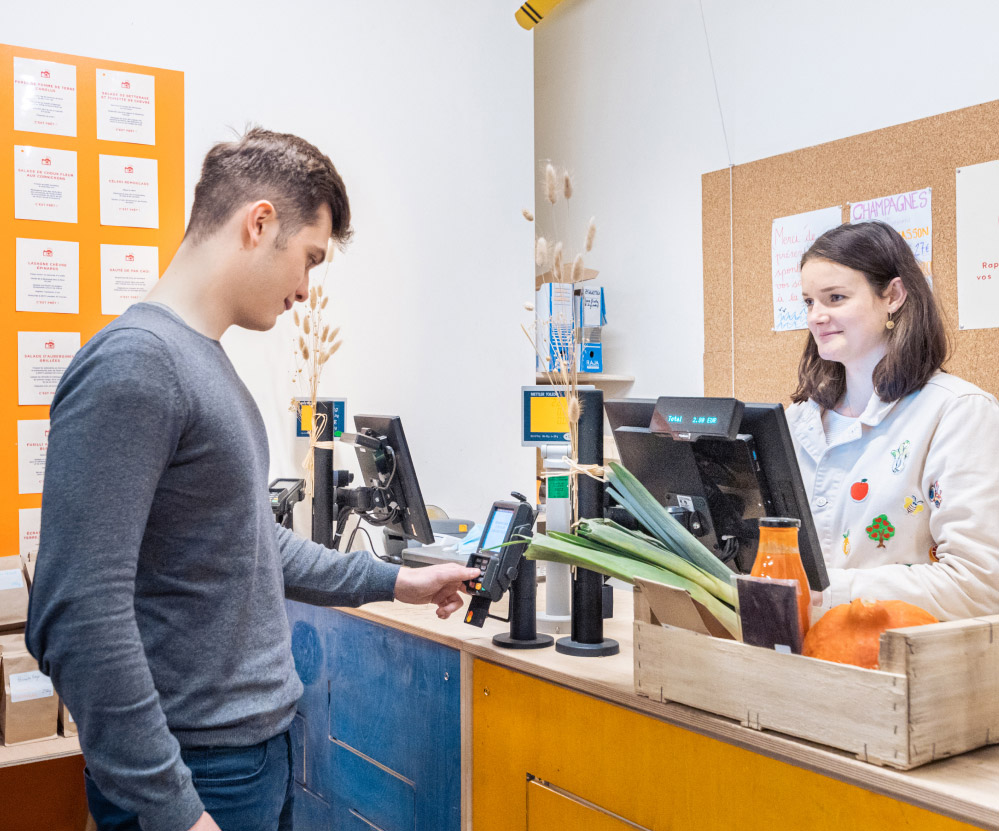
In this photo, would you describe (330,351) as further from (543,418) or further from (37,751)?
(37,751)

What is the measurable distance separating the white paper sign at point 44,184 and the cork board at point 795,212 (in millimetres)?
2118

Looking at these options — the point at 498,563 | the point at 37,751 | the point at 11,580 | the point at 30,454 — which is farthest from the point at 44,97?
the point at 498,563

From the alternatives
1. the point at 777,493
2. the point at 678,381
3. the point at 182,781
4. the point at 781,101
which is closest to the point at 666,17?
the point at 781,101

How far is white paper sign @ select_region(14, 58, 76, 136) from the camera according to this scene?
257 cm

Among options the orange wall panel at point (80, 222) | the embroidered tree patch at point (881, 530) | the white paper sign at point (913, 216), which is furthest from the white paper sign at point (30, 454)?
the white paper sign at point (913, 216)

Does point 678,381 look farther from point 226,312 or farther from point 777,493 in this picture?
point 226,312

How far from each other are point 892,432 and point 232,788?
4.58ft

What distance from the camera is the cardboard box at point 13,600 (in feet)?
7.48

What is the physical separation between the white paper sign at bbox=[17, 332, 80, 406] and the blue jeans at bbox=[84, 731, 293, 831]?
169cm

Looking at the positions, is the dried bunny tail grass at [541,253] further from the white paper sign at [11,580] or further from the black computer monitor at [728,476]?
the white paper sign at [11,580]

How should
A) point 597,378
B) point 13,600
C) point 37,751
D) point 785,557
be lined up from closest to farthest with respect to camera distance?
point 785,557
point 37,751
point 13,600
point 597,378

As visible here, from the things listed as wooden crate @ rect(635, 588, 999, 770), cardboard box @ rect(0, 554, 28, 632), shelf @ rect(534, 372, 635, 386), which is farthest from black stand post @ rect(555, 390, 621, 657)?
shelf @ rect(534, 372, 635, 386)

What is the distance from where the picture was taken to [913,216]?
9.41 feet

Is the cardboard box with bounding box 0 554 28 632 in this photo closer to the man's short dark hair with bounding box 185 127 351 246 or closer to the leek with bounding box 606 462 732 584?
the man's short dark hair with bounding box 185 127 351 246
